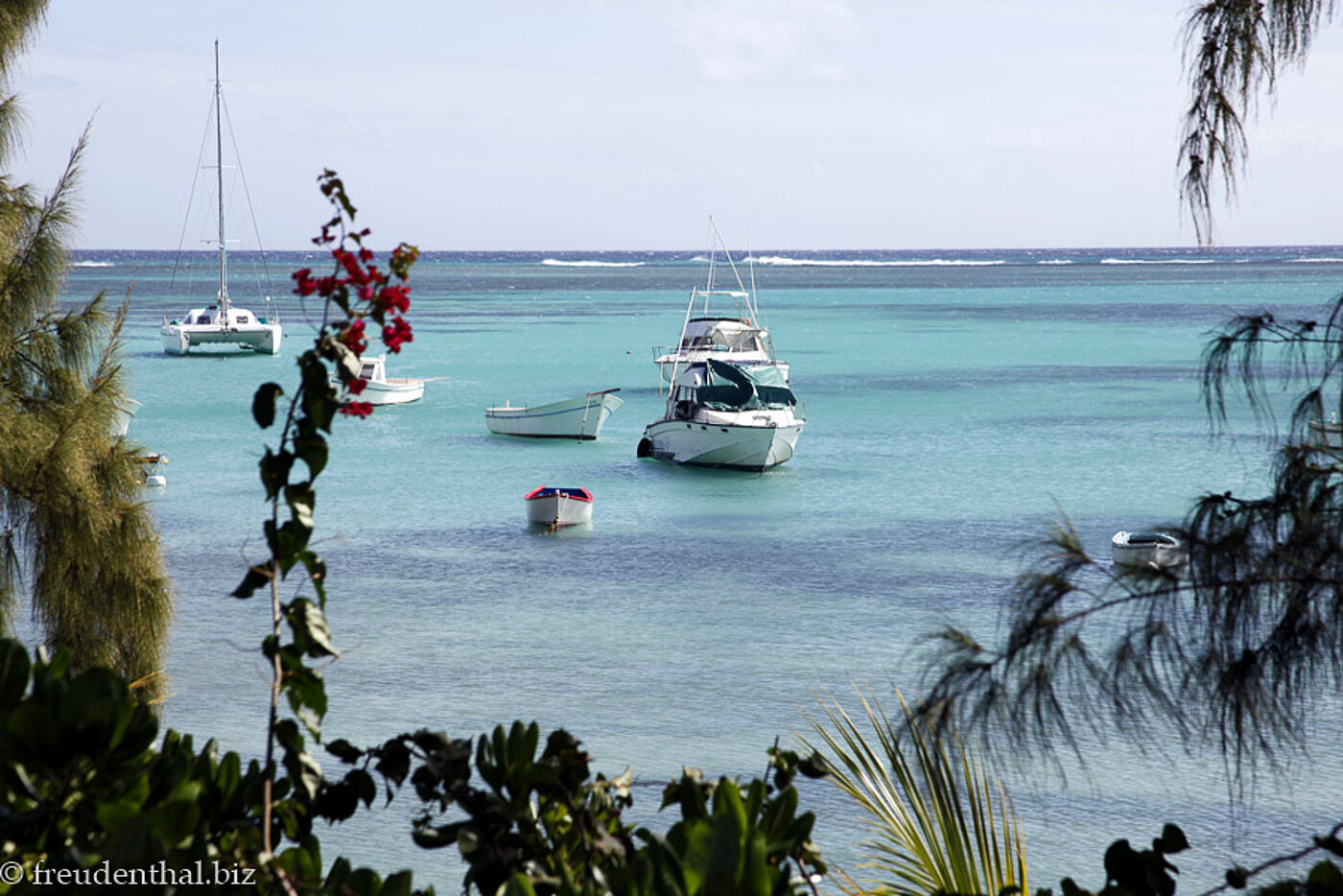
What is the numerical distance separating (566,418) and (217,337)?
1019 inches

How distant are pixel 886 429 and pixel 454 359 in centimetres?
2584

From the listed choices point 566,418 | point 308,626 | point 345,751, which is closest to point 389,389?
point 566,418

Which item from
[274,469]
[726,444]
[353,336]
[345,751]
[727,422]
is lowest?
[345,751]

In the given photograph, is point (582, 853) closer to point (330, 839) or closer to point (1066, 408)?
point (330, 839)

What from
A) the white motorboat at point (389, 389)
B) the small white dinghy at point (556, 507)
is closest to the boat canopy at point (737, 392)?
the small white dinghy at point (556, 507)

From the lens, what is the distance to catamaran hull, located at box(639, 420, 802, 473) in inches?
1041

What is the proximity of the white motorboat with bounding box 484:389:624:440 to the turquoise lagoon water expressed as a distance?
558 mm

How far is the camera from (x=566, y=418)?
31.6 metres

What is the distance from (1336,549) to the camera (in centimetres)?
270

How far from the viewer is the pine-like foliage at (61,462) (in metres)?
7.31

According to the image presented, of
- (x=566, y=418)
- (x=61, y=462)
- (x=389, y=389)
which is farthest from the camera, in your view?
(x=389, y=389)

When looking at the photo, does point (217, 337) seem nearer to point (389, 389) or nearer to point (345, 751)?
point (389, 389)

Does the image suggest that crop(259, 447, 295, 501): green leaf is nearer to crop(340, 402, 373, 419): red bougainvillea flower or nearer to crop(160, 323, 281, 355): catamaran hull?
crop(340, 402, 373, 419): red bougainvillea flower
